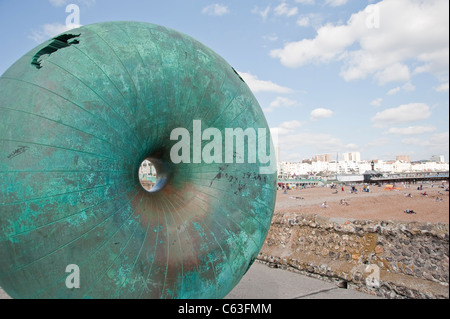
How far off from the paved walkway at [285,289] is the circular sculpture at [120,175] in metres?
2.42

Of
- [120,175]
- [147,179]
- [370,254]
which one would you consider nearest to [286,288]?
[370,254]

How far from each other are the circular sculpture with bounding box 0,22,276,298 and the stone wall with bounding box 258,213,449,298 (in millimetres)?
3847

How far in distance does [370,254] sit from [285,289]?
2.11m

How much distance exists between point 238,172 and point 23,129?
92.1 inches

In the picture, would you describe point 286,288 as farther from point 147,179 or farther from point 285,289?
point 147,179

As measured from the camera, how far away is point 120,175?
324cm

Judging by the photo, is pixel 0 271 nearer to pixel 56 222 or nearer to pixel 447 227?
pixel 56 222

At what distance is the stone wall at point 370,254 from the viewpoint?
596 cm

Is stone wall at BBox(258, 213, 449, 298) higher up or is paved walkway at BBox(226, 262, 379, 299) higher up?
stone wall at BBox(258, 213, 449, 298)

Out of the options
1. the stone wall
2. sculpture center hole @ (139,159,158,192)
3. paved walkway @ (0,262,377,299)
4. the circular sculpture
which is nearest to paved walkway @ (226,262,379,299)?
paved walkway @ (0,262,377,299)

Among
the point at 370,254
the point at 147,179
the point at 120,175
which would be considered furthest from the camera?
the point at 147,179

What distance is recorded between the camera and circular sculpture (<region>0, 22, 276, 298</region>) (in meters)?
2.92

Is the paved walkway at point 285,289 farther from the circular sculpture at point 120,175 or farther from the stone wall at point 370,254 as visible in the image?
the circular sculpture at point 120,175

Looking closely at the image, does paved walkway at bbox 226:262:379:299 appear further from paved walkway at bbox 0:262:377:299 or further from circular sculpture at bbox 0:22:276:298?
circular sculpture at bbox 0:22:276:298
